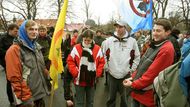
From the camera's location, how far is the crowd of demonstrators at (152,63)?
3.91 meters

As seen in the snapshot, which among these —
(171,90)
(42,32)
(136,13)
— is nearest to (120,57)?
(136,13)

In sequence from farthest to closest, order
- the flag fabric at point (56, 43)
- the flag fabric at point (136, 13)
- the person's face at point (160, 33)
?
the flag fabric at point (136, 13) < the flag fabric at point (56, 43) < the person's face at point (160, 33)

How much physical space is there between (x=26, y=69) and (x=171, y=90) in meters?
1.99

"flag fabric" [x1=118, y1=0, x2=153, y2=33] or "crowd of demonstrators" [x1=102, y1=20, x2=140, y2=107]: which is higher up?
"flag fabric" [x1=118, y1=0, x2=153, y2=33]

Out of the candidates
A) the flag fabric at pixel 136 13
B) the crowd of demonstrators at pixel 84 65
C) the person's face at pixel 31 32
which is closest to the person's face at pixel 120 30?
the flag fabric at pixel 136 13

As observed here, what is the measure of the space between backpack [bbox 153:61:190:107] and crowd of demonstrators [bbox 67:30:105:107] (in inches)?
93.0

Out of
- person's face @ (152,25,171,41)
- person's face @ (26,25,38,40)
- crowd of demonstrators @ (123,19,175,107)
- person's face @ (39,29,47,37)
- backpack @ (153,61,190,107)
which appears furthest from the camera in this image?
person's face @ (39,29,47,37)

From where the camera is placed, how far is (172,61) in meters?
3.94

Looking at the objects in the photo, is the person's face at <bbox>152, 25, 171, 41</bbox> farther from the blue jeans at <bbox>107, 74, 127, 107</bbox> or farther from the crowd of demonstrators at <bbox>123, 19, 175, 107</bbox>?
the blue jeans at <bbox>107, 74, 127, 107</bbox>

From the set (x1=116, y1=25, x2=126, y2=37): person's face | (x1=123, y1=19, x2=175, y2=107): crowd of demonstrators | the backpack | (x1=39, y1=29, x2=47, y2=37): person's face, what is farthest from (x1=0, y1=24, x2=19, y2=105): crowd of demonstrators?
the backpack

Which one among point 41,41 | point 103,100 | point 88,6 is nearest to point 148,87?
point 103,100

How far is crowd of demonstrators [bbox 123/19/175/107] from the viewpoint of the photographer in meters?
3.91

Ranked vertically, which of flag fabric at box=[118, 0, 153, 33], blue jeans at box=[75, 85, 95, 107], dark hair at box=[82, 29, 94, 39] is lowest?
blue jeans at box=[75, 85, 95, 107]

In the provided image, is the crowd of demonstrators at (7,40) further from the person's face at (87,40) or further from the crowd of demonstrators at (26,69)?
the crowd of demonstrators at (26,69)
